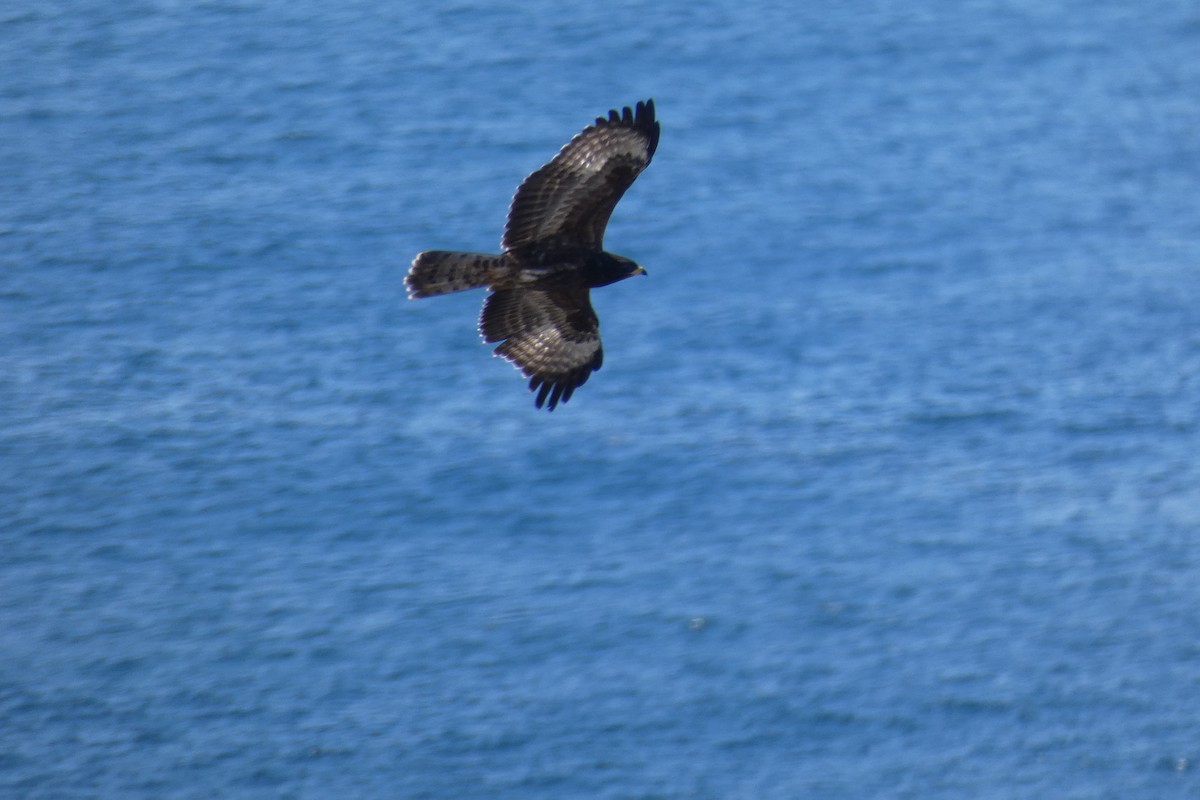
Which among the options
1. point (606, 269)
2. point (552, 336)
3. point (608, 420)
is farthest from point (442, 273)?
point (608, 420)

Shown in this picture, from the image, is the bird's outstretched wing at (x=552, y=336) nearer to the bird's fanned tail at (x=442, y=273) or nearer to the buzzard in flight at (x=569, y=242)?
the buzzard in flight at (x=569, y=242)

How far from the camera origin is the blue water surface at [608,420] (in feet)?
92.5

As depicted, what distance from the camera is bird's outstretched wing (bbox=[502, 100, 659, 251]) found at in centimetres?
1145

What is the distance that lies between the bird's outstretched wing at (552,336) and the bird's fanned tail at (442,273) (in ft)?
2.24

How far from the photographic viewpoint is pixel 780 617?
97.7 ft

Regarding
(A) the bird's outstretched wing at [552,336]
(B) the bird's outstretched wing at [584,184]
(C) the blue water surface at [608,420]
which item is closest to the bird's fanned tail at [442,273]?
(B) the bird's outstretched wing at [584,184]

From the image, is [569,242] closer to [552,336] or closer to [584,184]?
[584,184]

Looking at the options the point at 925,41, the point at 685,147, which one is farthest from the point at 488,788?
the point at 925,41

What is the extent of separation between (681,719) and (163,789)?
750 cm

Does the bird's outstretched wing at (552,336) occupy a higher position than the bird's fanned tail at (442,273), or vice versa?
the bird's fanned tail at (442,273)

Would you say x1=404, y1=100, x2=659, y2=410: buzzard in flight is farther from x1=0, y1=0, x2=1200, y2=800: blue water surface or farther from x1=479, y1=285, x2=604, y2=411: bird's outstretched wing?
x1=0, y1=0, x2=1200, y2=800: blue water surface

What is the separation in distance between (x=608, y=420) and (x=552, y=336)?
20854 mm

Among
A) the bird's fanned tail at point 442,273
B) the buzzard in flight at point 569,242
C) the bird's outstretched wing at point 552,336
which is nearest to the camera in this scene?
the bird's fanned tail at point 442,273

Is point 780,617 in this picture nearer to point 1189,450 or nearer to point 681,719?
point 681,719
